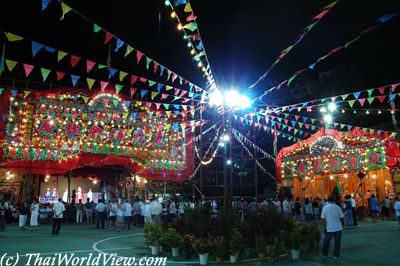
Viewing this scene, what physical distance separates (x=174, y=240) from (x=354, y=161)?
15.8 meters

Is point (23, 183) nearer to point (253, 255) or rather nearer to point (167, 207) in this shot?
point (167, 207)

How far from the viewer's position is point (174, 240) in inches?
334

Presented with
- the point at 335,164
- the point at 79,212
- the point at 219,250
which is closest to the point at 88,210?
the point at 79,212

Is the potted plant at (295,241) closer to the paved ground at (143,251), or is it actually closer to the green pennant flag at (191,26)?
the paved ground at (143,251)

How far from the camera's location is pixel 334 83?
34156mm

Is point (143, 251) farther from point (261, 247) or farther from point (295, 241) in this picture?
point (295, 241)

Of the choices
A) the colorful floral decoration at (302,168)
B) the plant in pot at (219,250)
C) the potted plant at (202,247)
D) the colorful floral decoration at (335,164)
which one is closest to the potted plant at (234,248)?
the plant in pot at (219,250)

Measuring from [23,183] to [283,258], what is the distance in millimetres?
18202

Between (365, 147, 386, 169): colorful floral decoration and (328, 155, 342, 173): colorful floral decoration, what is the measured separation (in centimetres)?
185

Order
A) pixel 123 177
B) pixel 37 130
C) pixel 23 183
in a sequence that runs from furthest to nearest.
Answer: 1. pixel 123 177
2. pixel 23 183
3. pixel 37 130

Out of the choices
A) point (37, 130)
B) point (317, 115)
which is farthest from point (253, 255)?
point (317, 115)

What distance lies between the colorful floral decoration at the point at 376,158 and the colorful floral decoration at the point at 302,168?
4326mm

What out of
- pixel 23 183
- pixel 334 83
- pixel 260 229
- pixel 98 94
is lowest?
pixel 260 229

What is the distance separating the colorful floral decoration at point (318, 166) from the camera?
2223 cm
